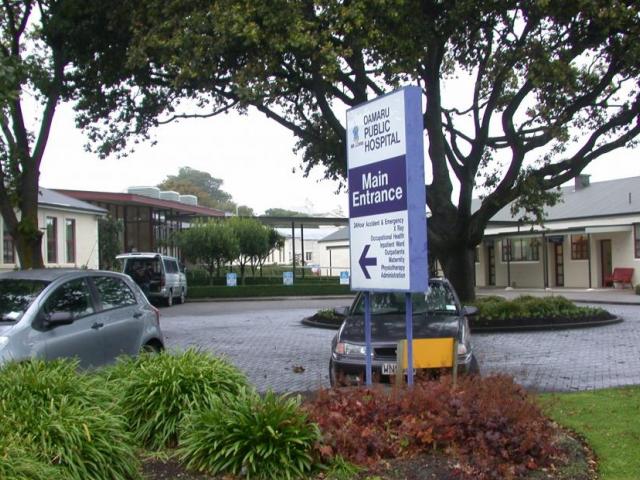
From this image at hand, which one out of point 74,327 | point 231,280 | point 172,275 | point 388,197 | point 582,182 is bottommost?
point 231,280

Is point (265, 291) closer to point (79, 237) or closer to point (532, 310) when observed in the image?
point (79, 237)

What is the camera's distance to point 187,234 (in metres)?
38.3

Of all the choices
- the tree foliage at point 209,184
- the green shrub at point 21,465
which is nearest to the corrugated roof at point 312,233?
the tree foliage at point 209,184

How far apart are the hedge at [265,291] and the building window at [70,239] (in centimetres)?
698

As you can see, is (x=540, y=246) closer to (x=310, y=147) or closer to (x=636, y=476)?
(x=310, y=147)

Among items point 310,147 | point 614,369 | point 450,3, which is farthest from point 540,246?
point 614,369

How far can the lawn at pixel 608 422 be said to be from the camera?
530 centimetres

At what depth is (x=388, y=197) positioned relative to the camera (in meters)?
5.91

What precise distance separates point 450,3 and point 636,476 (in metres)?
12.0

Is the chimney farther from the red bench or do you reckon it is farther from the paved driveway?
the paved driveway

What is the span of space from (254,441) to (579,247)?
3563cm

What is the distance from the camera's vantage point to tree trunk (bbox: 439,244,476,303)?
18.4 meters

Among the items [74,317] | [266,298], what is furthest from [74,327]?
[266,298]

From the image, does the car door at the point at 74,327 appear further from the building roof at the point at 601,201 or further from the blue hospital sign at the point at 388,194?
the building roof at the point at 601,201
